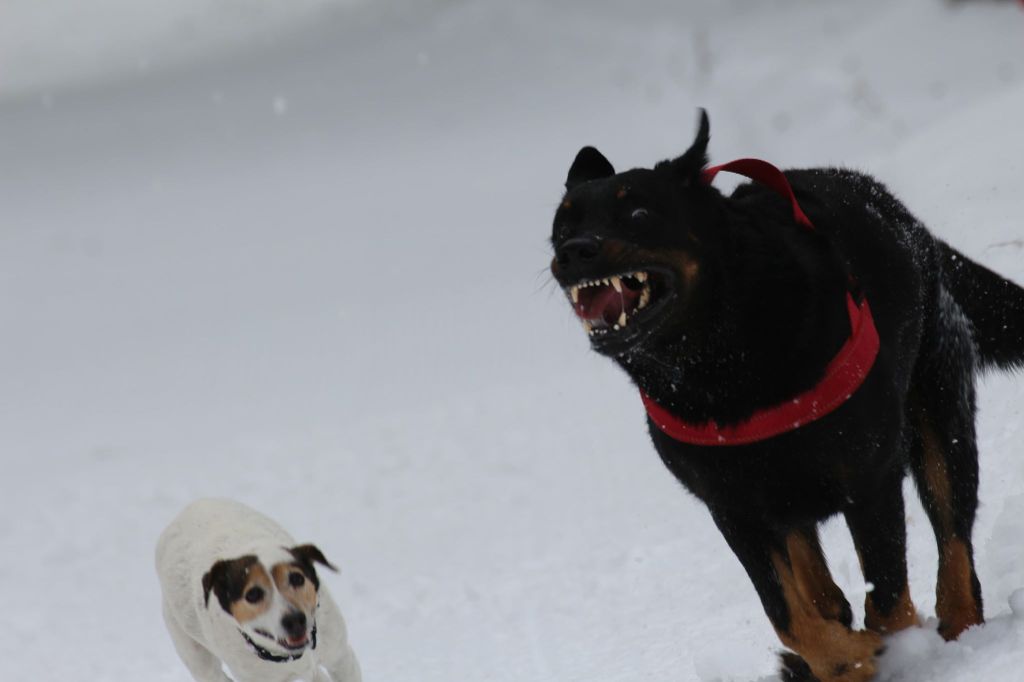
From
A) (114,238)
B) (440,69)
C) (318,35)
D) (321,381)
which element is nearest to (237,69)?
(318,35)

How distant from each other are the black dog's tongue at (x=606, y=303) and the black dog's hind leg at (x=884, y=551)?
870mm

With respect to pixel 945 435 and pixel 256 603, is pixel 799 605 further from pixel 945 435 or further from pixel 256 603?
pixel 256 603

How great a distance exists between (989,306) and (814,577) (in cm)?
127

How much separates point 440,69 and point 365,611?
45.9ft

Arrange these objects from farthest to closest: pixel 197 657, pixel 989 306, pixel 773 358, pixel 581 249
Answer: pixel 197 657
pixel 989 306
pixel 773 358
pixel 581 249

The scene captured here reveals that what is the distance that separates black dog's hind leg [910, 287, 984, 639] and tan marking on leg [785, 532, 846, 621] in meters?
0.40

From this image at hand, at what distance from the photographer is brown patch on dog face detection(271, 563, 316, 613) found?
505cm

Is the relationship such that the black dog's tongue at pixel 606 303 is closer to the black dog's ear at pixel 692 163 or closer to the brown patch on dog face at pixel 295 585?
the black dog's ear at pixel 692 163

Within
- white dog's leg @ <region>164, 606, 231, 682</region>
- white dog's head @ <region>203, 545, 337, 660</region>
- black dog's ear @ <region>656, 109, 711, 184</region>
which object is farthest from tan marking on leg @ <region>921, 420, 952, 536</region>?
white dog's leg @ <region>164, 606, 231, 682</region>

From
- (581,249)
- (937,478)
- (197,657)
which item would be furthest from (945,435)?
(197,657)

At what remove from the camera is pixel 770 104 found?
17.1 meters

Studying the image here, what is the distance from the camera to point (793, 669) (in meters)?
4.11

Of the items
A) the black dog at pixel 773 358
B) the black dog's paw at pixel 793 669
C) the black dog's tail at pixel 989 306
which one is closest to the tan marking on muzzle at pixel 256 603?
the black dog at pixel 773 358

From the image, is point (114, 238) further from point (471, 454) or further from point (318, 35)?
point (471, 454)
